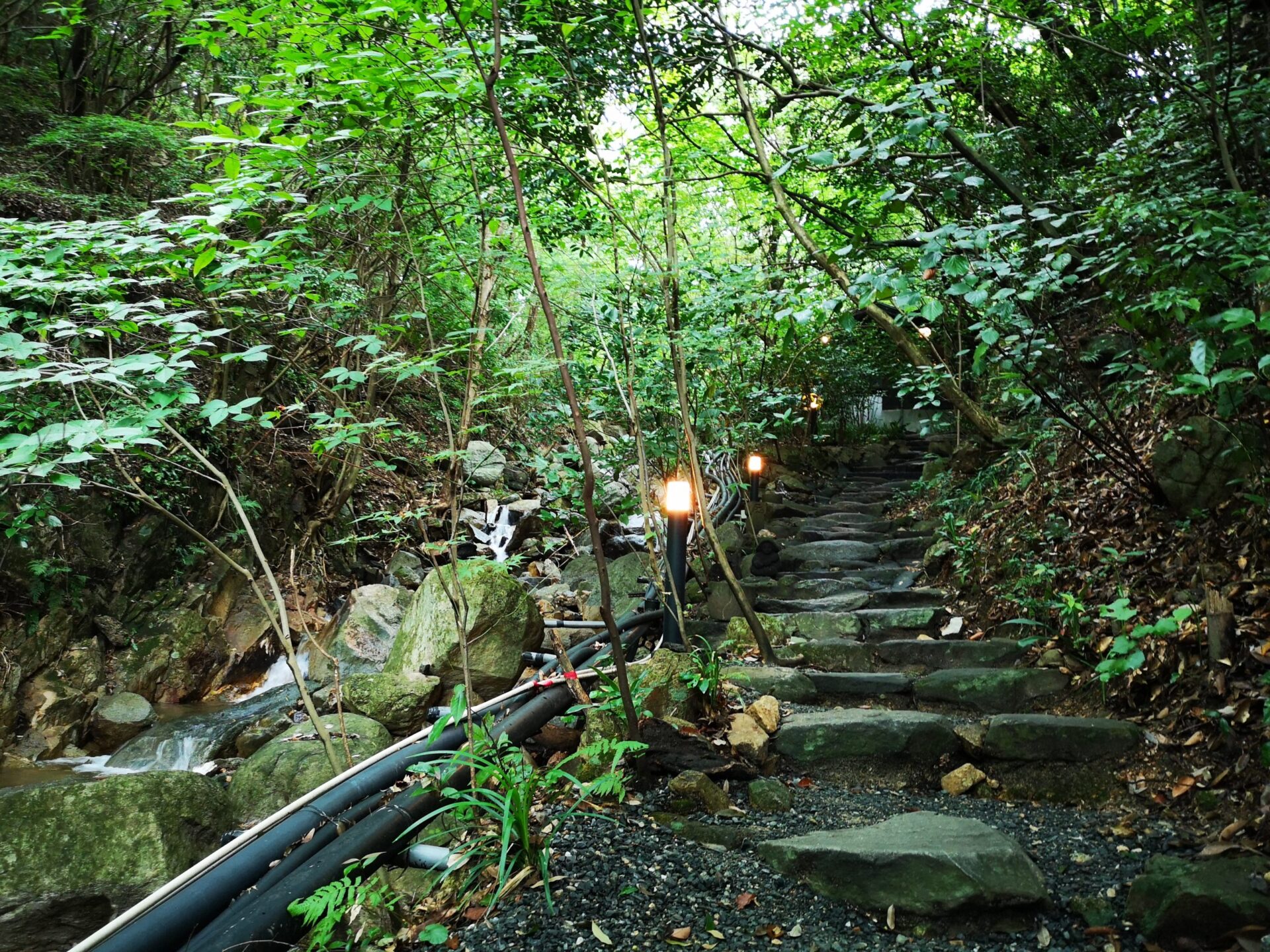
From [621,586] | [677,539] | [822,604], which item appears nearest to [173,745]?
[621,586]

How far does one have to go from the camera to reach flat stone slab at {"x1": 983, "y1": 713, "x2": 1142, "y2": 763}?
9.77 ft

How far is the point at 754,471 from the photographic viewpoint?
28.1 feet

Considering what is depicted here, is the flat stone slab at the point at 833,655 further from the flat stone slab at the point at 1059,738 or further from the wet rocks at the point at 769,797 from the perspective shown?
the wet rocks at the point at 769,797

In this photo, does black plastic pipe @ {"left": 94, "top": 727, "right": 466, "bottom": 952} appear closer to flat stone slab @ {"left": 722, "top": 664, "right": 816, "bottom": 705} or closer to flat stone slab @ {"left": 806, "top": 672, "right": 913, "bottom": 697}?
flat stone slab @ {"left": 722, "top": 664, "right": 816, "bottom": 705}

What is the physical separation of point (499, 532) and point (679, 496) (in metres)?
5.30

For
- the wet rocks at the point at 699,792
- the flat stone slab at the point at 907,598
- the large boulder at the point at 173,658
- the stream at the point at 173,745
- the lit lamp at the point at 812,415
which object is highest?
the lit lamp at the point at 812,415

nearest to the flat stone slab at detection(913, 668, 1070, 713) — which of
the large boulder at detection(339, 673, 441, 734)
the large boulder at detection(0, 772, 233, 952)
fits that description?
the large boulder at detection(339, 673, 441, 734)

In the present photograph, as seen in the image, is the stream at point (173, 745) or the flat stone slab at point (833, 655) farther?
the stream at point (173, 745)

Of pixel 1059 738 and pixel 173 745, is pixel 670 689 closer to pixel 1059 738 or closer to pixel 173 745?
pixel 1059 738

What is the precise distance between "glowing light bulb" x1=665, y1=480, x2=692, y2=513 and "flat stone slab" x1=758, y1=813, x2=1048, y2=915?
7.70 ft

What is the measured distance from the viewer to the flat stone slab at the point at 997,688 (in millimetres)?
3646

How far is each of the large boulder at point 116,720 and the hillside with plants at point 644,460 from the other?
0.04 metres

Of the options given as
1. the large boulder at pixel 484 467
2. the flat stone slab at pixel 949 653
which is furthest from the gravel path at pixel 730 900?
the large boulder at pixel 484 467

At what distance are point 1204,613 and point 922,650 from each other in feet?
5.23
